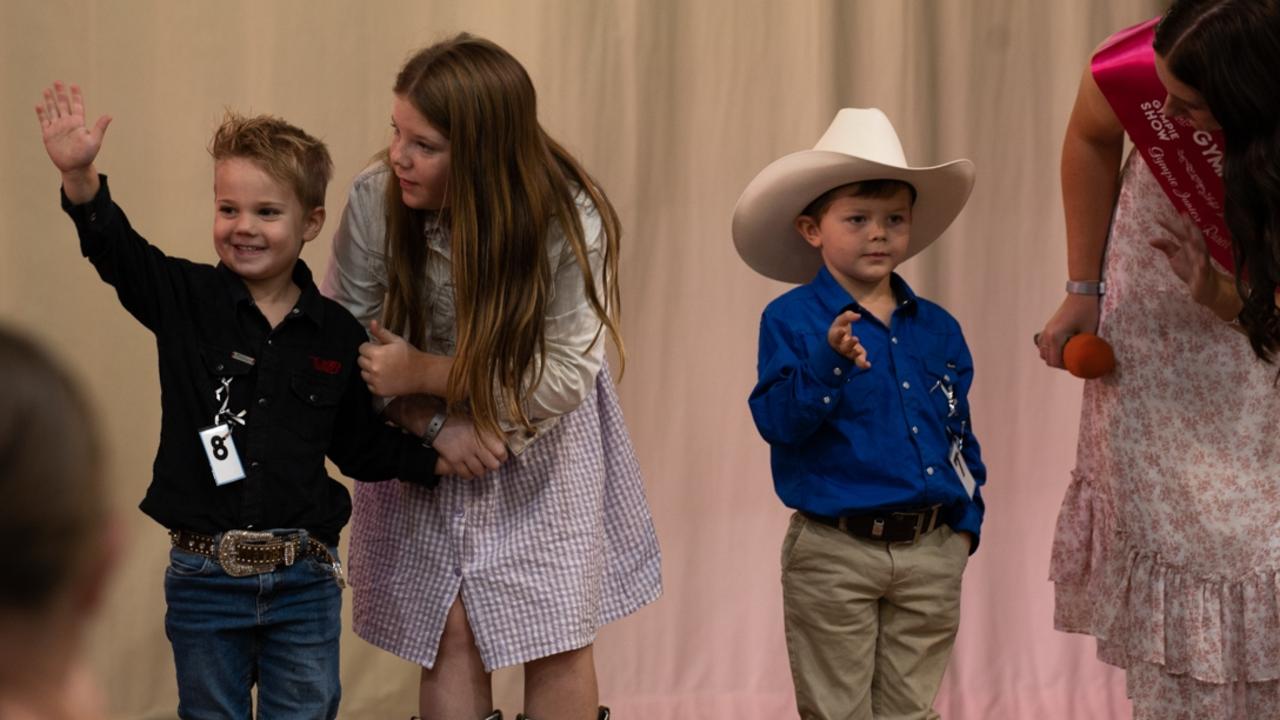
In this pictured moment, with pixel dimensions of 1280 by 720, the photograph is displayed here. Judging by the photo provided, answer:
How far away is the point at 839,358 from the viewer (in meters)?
2.41

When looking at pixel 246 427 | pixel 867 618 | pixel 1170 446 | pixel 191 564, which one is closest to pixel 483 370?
pixel 246 427

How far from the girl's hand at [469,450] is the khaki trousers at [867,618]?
575mm

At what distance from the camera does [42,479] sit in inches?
30.1

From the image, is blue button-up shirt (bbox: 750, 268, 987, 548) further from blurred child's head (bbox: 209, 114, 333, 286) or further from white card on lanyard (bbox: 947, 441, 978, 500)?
blurred child's head (bbox: 209, 114, 333, 286)

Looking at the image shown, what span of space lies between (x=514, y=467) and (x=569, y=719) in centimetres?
40

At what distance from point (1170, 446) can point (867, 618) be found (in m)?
0.56

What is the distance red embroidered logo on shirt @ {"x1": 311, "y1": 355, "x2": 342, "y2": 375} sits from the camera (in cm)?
225

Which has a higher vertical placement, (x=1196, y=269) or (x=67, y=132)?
(x=67, y=132)

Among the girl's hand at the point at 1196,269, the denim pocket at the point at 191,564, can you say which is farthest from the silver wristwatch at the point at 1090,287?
the denim pocket at the point at 191,564

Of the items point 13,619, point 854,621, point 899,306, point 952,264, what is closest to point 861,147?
point 899,306

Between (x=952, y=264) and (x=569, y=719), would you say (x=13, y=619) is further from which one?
(x=952, y=264)

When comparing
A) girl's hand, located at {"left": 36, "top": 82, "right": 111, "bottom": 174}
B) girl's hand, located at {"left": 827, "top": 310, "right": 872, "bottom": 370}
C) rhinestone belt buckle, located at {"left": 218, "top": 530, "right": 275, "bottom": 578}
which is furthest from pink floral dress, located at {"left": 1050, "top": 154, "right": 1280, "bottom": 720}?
girl's hand, located at {"left": 36, "top": 82, "right": 111, "bottom": 174}

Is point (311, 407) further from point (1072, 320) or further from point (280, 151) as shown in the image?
point (1072, 320)

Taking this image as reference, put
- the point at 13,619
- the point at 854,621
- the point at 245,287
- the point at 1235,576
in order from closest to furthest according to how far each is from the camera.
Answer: the point at 13,619, the point at 245,287, the point at 1235,576, the point at 854,621
